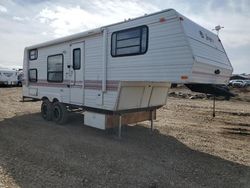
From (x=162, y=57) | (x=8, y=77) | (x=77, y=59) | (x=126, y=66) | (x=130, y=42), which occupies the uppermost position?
(x=130, y=42)

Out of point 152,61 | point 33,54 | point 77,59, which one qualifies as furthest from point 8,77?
point 152,61

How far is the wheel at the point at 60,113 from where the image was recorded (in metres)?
9.28

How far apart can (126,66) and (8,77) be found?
2597 cm

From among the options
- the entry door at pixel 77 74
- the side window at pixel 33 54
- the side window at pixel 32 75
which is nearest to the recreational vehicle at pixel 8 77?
the side window at pixel 32 75

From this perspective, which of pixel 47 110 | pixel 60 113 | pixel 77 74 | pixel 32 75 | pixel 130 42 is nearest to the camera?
pixel 130 42

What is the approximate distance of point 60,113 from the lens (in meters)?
9.34

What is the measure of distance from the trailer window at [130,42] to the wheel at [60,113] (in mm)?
3268

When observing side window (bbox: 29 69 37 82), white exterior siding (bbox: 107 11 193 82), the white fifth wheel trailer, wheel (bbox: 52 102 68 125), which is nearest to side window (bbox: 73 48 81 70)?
the white fifth wheel trailer

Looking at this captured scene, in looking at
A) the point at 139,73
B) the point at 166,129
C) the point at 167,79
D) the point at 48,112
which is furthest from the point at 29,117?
the point at 167,79

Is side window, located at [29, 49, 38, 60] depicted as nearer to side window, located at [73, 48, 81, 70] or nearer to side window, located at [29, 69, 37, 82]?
side window, located at [29, 69, 37, 82]

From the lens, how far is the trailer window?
20.9 ft

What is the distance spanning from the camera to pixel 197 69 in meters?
5.60

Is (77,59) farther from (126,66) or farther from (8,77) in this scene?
(8,77)

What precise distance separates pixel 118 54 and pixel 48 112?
173 inches
